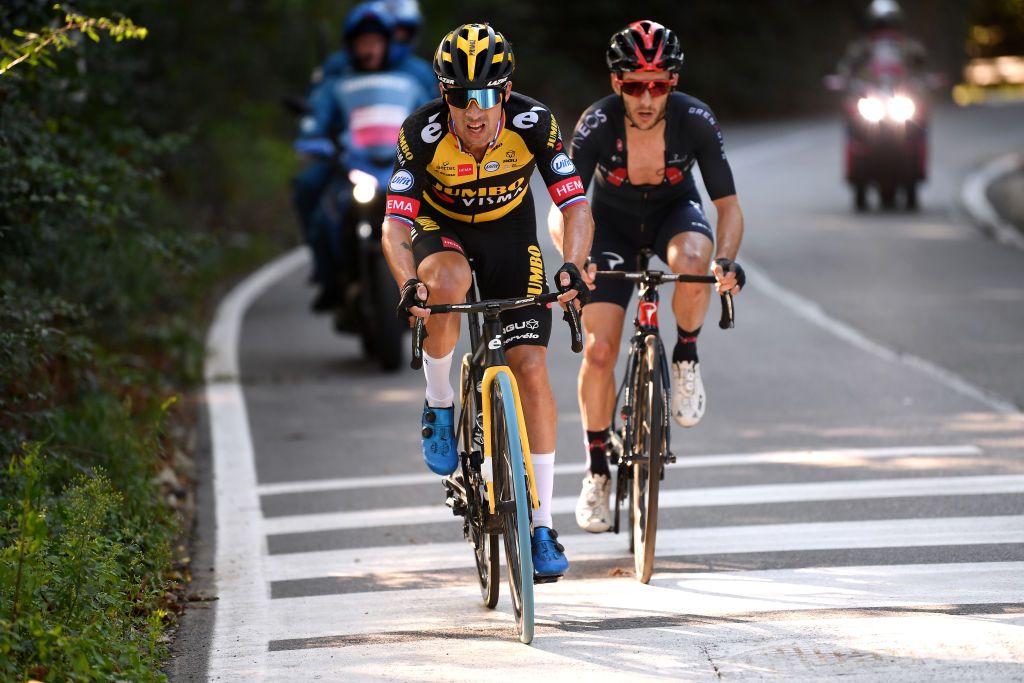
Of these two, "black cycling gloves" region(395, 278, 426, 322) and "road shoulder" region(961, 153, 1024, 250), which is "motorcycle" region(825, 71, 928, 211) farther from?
"black cycling gloves" region(395, 278, 426, 322)

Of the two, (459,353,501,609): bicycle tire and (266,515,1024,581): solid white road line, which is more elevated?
(459,353,501,609): bicycle tire

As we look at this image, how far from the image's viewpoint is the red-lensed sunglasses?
7.25 meters

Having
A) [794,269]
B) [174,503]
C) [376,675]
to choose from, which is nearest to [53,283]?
[174,503]

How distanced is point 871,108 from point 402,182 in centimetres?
1651

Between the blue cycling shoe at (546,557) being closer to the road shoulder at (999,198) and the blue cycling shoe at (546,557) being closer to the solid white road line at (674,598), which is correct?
the solid white road line at (674,598)

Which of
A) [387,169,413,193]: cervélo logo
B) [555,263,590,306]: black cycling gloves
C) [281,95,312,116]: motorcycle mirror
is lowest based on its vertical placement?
[555,263,590,306]: black cycling gloves

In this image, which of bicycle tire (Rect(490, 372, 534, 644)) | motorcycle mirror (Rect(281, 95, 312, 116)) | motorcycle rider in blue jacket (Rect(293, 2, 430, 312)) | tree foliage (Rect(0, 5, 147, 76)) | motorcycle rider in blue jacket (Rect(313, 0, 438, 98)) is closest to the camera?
bicycle tire (Rect(490, 372, 534, 644))

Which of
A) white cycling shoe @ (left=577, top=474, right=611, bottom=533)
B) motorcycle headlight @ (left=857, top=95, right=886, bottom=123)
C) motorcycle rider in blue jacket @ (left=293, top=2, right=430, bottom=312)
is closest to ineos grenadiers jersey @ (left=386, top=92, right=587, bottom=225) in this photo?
white cycling shoe @ (left=577, top=474, right=611, bottom=533)

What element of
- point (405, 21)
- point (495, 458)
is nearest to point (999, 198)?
point (405, 21)

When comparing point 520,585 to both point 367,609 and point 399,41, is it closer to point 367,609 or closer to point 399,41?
point 367,609

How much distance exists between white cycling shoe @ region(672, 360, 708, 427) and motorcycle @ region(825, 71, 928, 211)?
47.5 ft

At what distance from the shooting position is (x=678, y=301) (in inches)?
291

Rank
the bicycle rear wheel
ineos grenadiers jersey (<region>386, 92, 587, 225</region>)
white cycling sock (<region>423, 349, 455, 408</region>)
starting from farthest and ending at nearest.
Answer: the bicycle rear wheel
white cycling sock (<region>423, 349, 455, 408</region>)
ineos grenadiers jersey (<region>386, 92, 587, 225</region>)

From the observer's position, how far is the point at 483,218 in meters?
6.60
